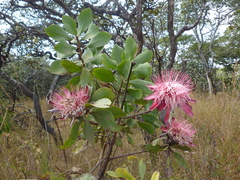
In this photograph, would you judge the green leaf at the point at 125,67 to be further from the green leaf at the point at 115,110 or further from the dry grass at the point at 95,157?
the dry grass at the point at 95,157

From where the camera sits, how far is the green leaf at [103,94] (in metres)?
0.57

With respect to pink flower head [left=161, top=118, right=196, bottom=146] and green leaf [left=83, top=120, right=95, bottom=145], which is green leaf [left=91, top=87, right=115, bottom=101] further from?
pink flower head [left=161, top=118, right=196, bottom=146]

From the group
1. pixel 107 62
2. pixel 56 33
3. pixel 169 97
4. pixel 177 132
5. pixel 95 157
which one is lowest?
pixel 95 157

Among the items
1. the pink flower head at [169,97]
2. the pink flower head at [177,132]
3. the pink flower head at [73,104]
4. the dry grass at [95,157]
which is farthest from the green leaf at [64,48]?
the dry grass at [95,157]

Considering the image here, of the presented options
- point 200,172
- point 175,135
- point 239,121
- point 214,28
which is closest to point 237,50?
point 214,28

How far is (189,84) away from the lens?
0.71 m

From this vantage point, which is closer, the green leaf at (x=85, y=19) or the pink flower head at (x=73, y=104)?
the pink flower head at (x=73, y=104)

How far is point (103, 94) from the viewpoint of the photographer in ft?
1.89

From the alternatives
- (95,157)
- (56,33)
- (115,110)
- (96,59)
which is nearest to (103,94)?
(115,110)

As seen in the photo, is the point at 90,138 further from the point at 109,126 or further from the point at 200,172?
the point at 200,172

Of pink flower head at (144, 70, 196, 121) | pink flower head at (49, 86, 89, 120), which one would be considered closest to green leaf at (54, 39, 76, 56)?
pink flower head at (49, 86, 89, 120)

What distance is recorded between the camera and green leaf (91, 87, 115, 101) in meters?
0.57

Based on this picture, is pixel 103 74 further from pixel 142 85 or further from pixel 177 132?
pixel 177 132

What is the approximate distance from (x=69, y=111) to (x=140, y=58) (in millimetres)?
268
